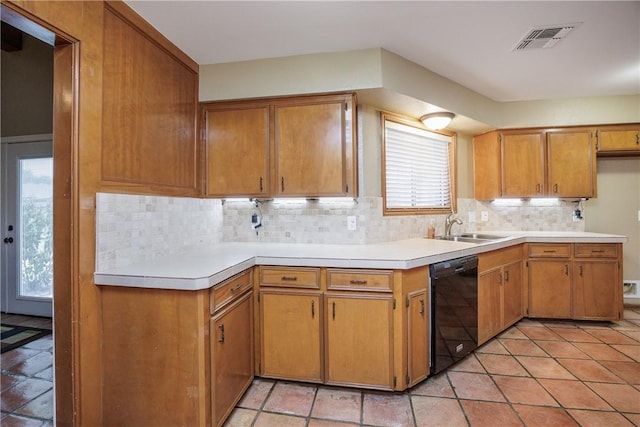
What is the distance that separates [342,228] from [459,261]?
95 centimetres

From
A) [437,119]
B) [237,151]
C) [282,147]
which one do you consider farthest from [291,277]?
[437,119]

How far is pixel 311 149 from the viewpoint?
2502mm

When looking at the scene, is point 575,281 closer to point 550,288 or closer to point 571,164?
point 550,288

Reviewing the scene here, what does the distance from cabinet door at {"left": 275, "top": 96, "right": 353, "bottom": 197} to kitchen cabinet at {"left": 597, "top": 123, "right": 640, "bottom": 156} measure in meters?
3.02

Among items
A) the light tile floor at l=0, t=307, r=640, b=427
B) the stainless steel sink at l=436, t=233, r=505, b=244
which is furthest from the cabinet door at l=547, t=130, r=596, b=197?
the light tile floor at l=0, t=307, r=640, b=427

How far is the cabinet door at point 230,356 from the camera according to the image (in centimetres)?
166

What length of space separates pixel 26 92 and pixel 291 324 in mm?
3866


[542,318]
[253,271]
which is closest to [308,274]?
[253,271]

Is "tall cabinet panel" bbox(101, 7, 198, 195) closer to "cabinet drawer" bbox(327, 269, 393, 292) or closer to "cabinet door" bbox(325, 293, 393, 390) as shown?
"cabinet drawer" bbox(327, 269, 393, 292)

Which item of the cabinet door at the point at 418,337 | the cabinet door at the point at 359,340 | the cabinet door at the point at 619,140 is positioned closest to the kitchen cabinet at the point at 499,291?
the cabinet door at the point at 418,337

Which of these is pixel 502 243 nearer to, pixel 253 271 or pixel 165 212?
pixel 253 271

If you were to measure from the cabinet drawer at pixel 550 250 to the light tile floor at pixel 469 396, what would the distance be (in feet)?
2.93

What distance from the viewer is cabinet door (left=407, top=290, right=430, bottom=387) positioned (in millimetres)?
2041

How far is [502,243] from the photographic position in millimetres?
2822
